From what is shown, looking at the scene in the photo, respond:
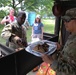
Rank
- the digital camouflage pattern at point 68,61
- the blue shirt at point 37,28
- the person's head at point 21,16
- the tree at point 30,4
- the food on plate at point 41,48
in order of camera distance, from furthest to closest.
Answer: the tree at point 30,4 → the blue shirt at point 37,28 → the person's head at point 21,16 → the food on plate at point 41,48 → the digital camouflage pattern at point 68,61

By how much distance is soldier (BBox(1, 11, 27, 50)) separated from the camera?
1691mm

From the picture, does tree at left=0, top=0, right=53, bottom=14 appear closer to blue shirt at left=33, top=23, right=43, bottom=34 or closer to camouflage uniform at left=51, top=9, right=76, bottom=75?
blue shirt at left=33, top=23, right=43, bottom=34

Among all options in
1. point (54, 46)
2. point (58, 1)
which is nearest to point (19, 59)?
point (54, 46)

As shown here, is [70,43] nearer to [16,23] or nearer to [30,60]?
[30,60]

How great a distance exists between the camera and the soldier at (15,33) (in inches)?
66.6

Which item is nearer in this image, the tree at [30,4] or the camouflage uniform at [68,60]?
the camouflage uniform at [68,60]

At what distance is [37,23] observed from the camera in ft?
15.3

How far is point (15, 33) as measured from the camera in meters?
1.84

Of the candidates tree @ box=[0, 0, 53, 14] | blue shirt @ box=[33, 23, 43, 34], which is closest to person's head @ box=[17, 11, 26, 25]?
blue shirt @ box=[33, 23, 43, 34]

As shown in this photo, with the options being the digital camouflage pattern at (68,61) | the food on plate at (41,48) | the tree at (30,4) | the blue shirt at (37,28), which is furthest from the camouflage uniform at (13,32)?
the tree at (30,4)

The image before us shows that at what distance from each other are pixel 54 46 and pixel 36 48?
0.22 meters

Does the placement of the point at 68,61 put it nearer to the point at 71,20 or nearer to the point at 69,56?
the point at 69,56

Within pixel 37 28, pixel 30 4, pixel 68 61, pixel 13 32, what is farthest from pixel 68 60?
pixel 30 4

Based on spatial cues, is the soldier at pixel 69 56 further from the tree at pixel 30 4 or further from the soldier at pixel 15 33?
the tree at pixel 30 4
